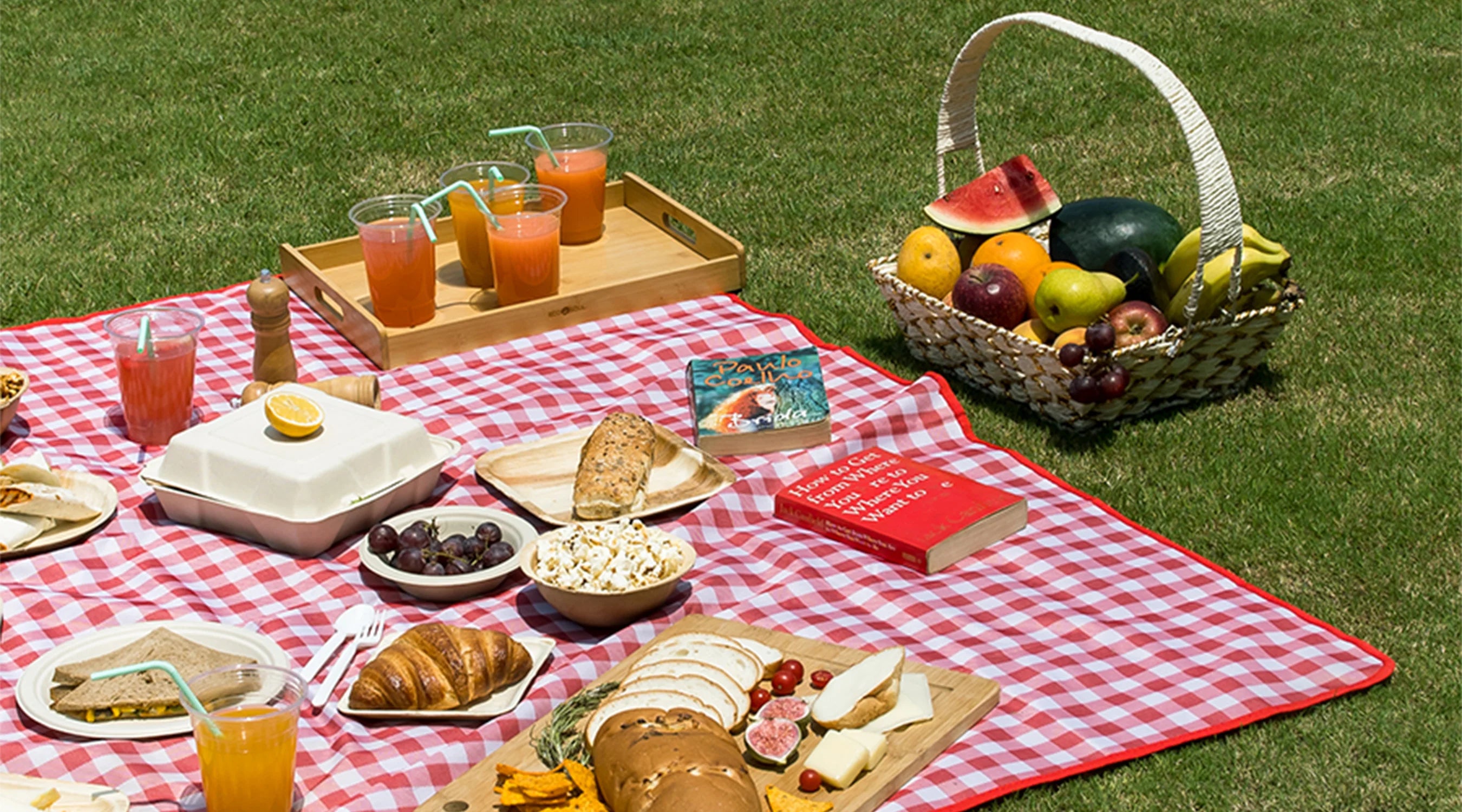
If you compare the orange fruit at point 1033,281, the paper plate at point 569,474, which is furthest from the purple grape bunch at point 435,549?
the orange fruit at point 1033,281

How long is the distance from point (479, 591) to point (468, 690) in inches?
19.9

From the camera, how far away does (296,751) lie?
10.4ft

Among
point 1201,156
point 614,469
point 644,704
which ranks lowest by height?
point 614,469

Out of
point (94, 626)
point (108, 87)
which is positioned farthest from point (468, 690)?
point (108, 87)

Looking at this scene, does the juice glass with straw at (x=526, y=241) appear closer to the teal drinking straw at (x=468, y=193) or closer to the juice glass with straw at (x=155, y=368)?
the teal drinking straw at (x=468, y=193)

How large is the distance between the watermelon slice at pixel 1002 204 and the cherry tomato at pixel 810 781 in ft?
8.38

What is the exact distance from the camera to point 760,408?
176 inches

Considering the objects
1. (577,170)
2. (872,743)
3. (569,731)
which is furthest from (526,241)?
(872,743)

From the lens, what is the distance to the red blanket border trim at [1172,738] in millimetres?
3109

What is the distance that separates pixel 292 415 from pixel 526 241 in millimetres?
1374

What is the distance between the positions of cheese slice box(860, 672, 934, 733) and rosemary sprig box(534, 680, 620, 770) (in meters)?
0.54

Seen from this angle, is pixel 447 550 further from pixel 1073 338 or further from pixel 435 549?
pixel 1073 338

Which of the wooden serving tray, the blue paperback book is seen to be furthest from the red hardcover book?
the wooden serving tray

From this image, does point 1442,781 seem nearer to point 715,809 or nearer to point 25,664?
point 715,809
